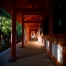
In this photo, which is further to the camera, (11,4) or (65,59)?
(11,4)

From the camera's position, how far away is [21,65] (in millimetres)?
5035

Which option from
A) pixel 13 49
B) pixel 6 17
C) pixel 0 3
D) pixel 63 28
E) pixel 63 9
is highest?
pixel 6 17

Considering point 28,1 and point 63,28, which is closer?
point 63,28

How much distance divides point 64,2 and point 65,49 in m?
1.84

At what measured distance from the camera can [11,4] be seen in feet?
22.1

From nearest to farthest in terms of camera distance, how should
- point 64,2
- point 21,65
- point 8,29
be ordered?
1. point 64,2
2. point 21,65
3. point 8,29

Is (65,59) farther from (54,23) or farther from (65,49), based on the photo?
(54,23)

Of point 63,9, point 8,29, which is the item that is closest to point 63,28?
point 63,9

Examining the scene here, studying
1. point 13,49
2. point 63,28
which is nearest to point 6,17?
point 13,49

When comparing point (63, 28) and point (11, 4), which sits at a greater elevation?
point (11, 4)

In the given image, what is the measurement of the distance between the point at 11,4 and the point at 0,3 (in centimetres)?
149

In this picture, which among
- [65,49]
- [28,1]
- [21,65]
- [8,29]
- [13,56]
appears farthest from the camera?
[8,29]

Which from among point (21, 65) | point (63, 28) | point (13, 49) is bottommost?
point (21, 65)

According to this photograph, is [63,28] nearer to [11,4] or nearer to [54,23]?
[54,23]
